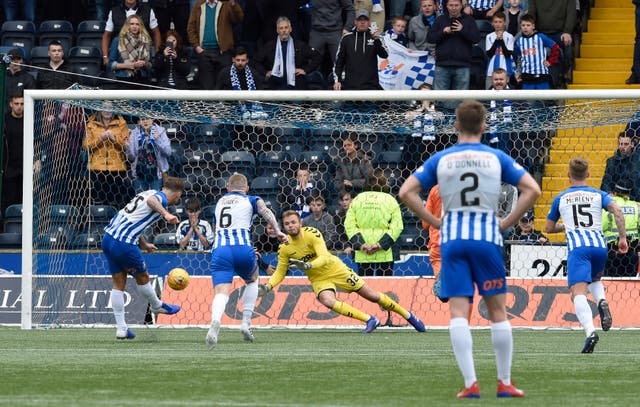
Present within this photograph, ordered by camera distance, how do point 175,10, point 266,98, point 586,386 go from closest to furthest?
point 586,386
point 266,98
point 175,10

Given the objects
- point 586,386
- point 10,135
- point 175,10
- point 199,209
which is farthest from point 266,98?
point 586,386

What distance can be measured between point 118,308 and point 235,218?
198 centimetres

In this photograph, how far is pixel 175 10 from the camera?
24.2 metres

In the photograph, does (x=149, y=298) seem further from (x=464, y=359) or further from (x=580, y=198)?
(x=464, y=359)

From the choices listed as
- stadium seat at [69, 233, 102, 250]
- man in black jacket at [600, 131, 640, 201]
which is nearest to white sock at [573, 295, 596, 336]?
man in black jacket at [600, 131, 640, 201]

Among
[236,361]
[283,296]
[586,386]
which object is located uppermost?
[586,386]

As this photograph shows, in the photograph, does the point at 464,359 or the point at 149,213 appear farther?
the point at 149,213

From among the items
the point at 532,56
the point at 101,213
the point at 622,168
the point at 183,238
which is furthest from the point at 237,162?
the point at 622,168

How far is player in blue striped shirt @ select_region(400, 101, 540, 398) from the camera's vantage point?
8242 mm

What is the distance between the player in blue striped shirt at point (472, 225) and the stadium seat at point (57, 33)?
54.9ft

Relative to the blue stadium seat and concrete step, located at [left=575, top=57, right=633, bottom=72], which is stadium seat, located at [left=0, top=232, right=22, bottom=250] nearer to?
the blue stadium seat

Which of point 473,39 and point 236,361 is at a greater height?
point 473,39

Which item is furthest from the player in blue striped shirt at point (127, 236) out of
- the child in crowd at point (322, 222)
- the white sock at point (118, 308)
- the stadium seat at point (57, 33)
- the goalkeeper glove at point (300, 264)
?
the stadium seat at point (57, 33)

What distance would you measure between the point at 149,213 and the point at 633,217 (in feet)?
23.4
